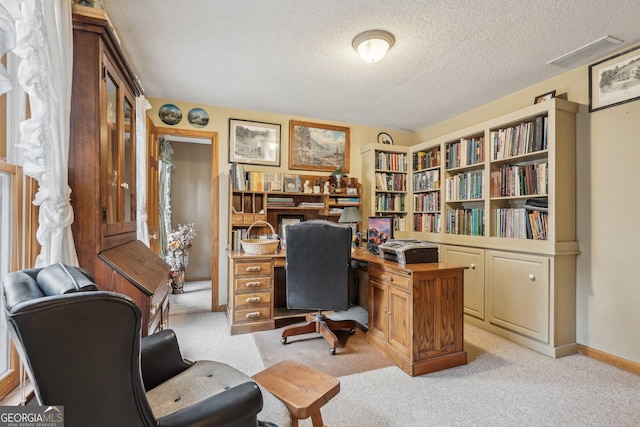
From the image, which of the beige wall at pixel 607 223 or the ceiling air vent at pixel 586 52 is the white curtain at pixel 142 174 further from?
the beige wall at pixel 607 223

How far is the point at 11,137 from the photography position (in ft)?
4.28

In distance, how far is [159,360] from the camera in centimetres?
137

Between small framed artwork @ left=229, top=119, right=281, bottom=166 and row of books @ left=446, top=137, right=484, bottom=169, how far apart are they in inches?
86.5

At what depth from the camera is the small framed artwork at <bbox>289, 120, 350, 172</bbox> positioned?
399cm

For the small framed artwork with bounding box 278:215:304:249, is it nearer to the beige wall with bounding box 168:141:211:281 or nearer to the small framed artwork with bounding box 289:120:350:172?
the small framed artwork with bounding box 289:120:350:172

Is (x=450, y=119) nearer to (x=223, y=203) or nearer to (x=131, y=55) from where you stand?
(x=223, y=203)

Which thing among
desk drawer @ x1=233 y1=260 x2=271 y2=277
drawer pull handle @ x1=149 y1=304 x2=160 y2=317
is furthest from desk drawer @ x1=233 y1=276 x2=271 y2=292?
drawer pull handle @ x1=149 y1=304 x2=160 y2=317

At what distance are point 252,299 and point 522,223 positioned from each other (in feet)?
9.00

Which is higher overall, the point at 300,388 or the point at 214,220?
the point at 214,220

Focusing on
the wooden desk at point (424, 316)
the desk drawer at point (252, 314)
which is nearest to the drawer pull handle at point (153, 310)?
the desk drawer at point (252, 314)

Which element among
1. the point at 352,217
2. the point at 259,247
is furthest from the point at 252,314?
the point at 352,217

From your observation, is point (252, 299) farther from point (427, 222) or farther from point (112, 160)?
point (427, 222)

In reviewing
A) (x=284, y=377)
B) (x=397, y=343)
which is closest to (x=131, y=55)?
(x=284, y=377)

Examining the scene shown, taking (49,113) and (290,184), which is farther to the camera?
(290,184)
